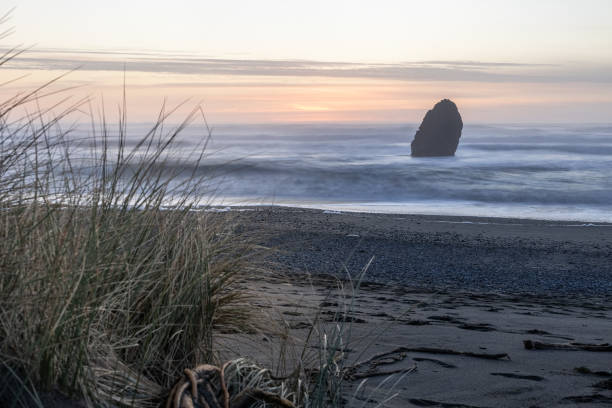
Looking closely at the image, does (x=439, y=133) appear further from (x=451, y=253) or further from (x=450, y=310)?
(x=450, y=310)

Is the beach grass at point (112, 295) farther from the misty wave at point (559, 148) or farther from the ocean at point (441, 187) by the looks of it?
the misty wave at point (559, 148)

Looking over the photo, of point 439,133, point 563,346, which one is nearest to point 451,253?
point 563,346

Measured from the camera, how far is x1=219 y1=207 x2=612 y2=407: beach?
125 inches

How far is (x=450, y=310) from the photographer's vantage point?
5531 millimetres

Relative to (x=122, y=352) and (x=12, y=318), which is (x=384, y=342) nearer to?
(x=122, y=352)

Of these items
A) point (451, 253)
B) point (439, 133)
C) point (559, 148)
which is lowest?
point (451, 253)

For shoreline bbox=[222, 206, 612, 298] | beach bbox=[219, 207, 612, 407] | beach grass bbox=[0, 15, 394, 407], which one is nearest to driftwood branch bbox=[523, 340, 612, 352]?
beach bbox=[219, 207, 612, 407]

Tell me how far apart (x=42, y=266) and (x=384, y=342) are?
2.43 m

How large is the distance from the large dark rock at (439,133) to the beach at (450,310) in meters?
44.7

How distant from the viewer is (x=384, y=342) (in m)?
4.02

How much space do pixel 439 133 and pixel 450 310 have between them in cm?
5471

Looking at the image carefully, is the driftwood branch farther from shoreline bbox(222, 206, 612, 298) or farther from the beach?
shoreline bbox(222, 206, 612, 298)

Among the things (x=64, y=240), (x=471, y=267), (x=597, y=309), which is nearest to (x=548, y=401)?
(x=64, y=240)

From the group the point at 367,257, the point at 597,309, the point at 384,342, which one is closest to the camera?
the point at 384,342
